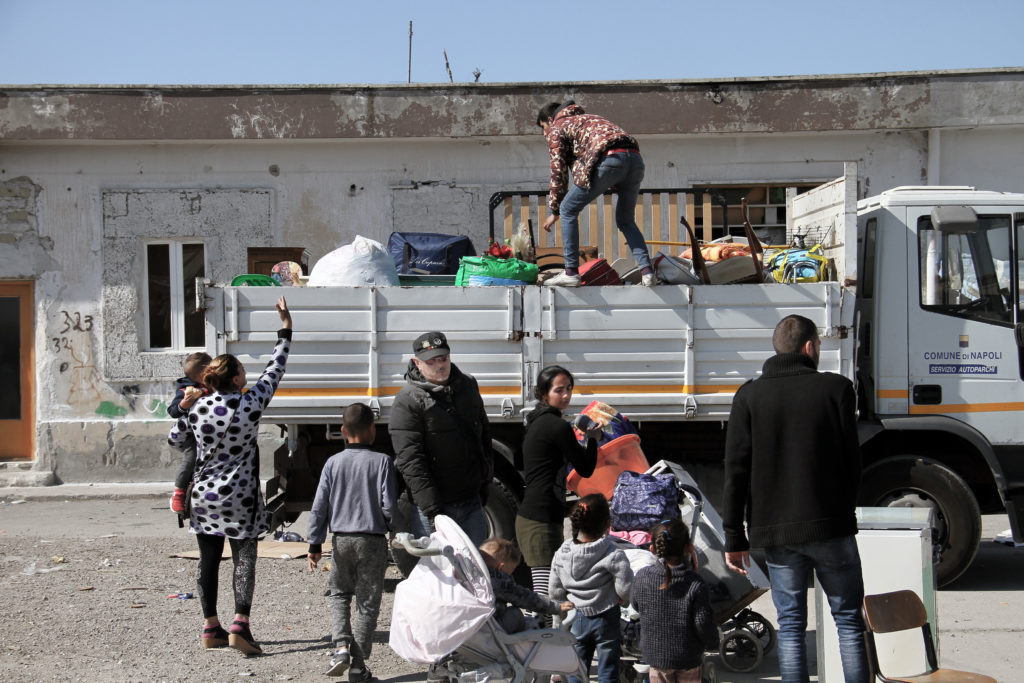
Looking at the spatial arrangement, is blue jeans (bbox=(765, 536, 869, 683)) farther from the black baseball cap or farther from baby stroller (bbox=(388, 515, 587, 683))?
the black baseball cap

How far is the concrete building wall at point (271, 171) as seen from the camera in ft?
37.9

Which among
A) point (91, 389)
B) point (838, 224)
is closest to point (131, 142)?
point (91, 389)

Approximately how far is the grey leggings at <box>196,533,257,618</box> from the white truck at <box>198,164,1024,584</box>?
1.15m

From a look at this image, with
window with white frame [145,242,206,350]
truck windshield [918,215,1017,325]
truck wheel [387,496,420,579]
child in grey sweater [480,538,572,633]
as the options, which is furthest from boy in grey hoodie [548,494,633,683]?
window with white frame [145,242,206,350]

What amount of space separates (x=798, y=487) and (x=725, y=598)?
154 cm

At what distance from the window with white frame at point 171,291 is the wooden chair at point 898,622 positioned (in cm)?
952

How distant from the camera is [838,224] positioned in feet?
22.5

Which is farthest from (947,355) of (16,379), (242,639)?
(16,379)

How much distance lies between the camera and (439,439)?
5.41m

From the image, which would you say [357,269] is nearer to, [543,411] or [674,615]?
[543,411]

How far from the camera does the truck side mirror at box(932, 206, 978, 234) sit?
21.1 ft

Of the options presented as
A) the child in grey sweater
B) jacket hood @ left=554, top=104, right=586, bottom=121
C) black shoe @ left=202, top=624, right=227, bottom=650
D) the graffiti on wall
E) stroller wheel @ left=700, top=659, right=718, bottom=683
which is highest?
jacket hood @ left=554, top=104, right=586, bottom=121

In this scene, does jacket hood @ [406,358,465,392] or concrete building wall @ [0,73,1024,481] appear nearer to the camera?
jacket hood @ [406,358,465,392]

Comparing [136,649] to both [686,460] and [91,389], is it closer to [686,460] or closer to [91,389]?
[686,460]
